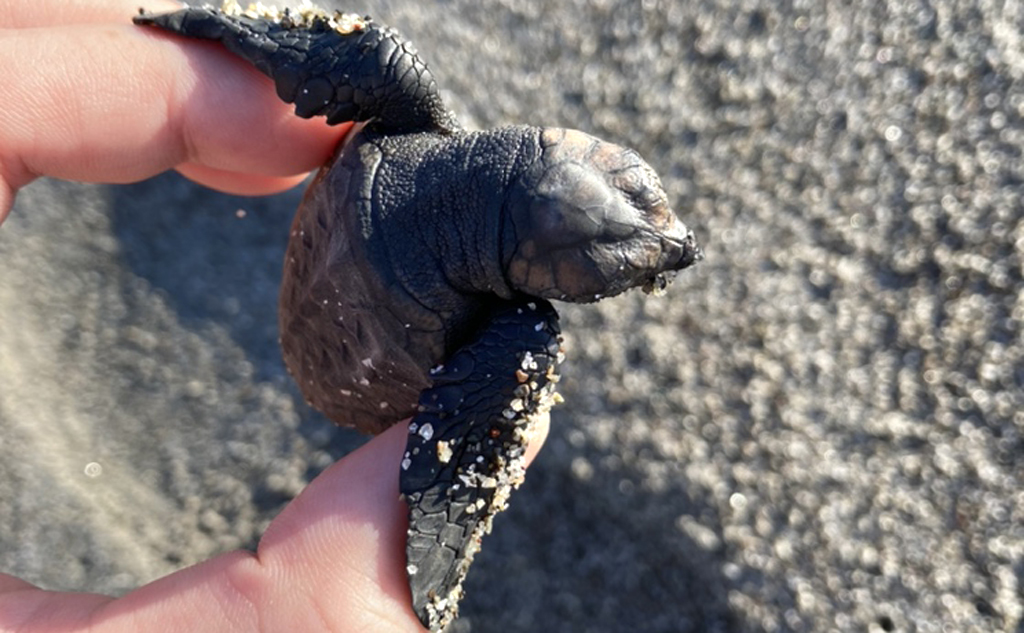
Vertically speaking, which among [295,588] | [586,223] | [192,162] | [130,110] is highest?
[586,223]

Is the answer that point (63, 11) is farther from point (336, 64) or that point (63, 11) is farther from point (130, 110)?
point (336, 64)

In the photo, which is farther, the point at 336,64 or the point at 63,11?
the point at 63,11

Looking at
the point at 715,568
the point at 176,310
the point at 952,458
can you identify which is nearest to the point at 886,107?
the point at 952,458

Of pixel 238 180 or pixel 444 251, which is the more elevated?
pixel 444 251

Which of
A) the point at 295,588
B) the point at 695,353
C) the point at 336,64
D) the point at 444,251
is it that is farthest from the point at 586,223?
the point at 695,353

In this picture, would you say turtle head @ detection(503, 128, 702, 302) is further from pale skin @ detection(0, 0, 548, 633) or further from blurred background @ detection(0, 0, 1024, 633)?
blurred background @ detection(0, 0, 1024, 633)

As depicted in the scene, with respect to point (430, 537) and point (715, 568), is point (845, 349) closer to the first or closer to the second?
point (715, 568)
